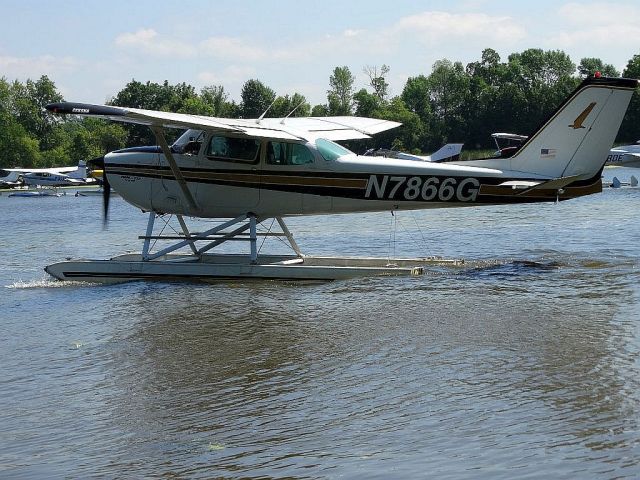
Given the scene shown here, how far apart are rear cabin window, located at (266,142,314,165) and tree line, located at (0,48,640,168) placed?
7611cm

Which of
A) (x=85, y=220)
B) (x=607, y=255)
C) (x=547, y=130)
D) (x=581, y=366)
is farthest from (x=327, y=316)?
(x=85, y=220)

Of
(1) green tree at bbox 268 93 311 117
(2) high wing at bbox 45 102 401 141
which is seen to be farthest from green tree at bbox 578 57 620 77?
(2) high wing at bbox 45 102 401 141

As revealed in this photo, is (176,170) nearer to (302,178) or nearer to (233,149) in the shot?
(233,149)

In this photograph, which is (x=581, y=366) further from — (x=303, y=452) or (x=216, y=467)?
(x=216, y=467)

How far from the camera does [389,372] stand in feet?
26.0

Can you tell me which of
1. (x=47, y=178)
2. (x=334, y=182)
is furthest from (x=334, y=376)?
(x=47, y=178)

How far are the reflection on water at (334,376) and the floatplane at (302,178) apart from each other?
509 mm

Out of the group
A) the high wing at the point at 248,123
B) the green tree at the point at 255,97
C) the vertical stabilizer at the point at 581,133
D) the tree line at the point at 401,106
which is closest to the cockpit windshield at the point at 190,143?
the high wing at the point at 248,123

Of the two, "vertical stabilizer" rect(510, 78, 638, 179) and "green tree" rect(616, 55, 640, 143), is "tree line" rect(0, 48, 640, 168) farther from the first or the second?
"vertical stabilizer" rect(510, 78, 638, 179)

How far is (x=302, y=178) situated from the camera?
14.0 metres

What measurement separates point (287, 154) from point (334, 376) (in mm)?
6648

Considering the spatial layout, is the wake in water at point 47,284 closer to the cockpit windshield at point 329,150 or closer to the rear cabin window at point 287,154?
the rear cabin window at point 287,154

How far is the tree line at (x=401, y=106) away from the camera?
358 feet

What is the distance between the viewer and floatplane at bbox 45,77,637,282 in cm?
1324
